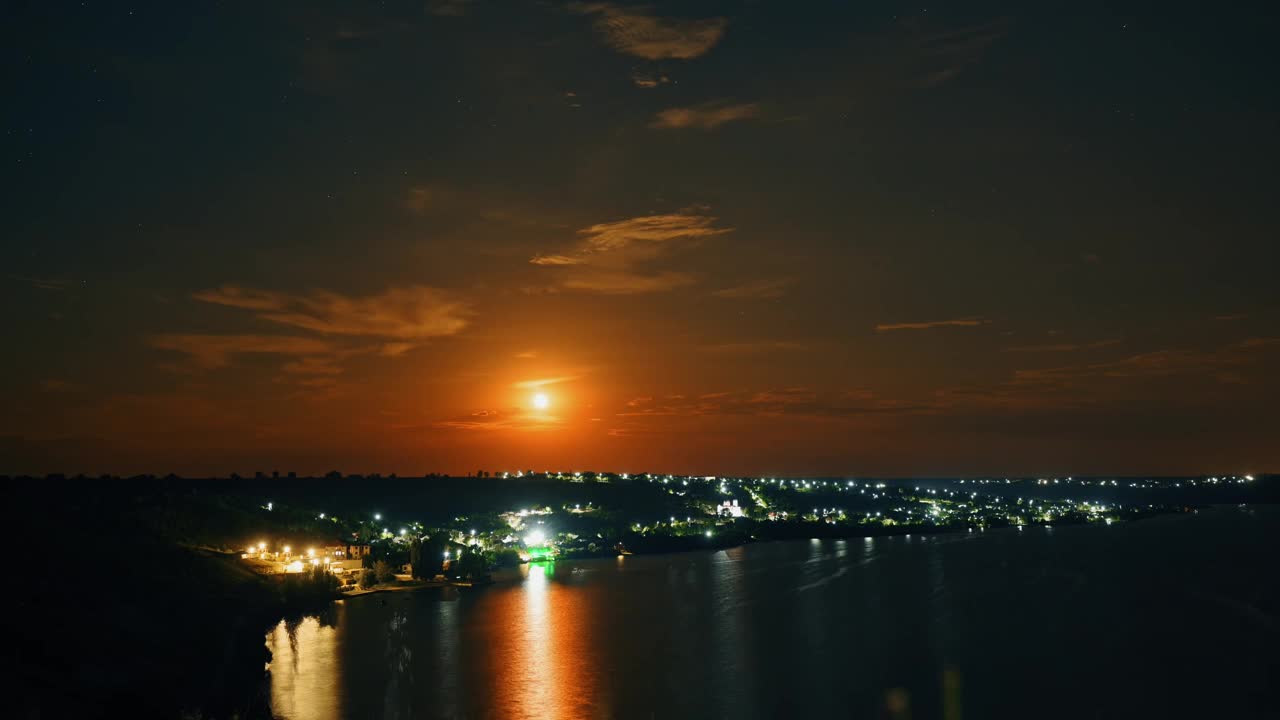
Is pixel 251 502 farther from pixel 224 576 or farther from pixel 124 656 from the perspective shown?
pixel 124 656

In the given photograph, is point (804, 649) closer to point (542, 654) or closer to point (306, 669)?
point (542, 654)

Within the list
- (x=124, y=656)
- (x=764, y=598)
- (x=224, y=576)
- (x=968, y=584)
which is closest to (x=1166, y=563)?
(x=968, y=584)

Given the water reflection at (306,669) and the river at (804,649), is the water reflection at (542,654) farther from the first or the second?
the water reflection at (306,669)

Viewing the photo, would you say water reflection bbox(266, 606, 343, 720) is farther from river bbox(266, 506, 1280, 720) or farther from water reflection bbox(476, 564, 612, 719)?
water reflection bbox(476, 564, 612, 719)

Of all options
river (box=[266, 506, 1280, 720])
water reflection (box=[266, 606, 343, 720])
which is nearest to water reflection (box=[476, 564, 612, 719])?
river (box=[266, 506, 1280, 720])

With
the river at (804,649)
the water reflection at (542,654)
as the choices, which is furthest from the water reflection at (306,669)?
the water reflection at (542,654)

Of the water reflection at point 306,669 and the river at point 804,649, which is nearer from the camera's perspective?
the water reflection at point 306,669

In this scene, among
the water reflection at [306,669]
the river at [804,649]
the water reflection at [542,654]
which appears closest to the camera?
the water reflection at [306,669]
